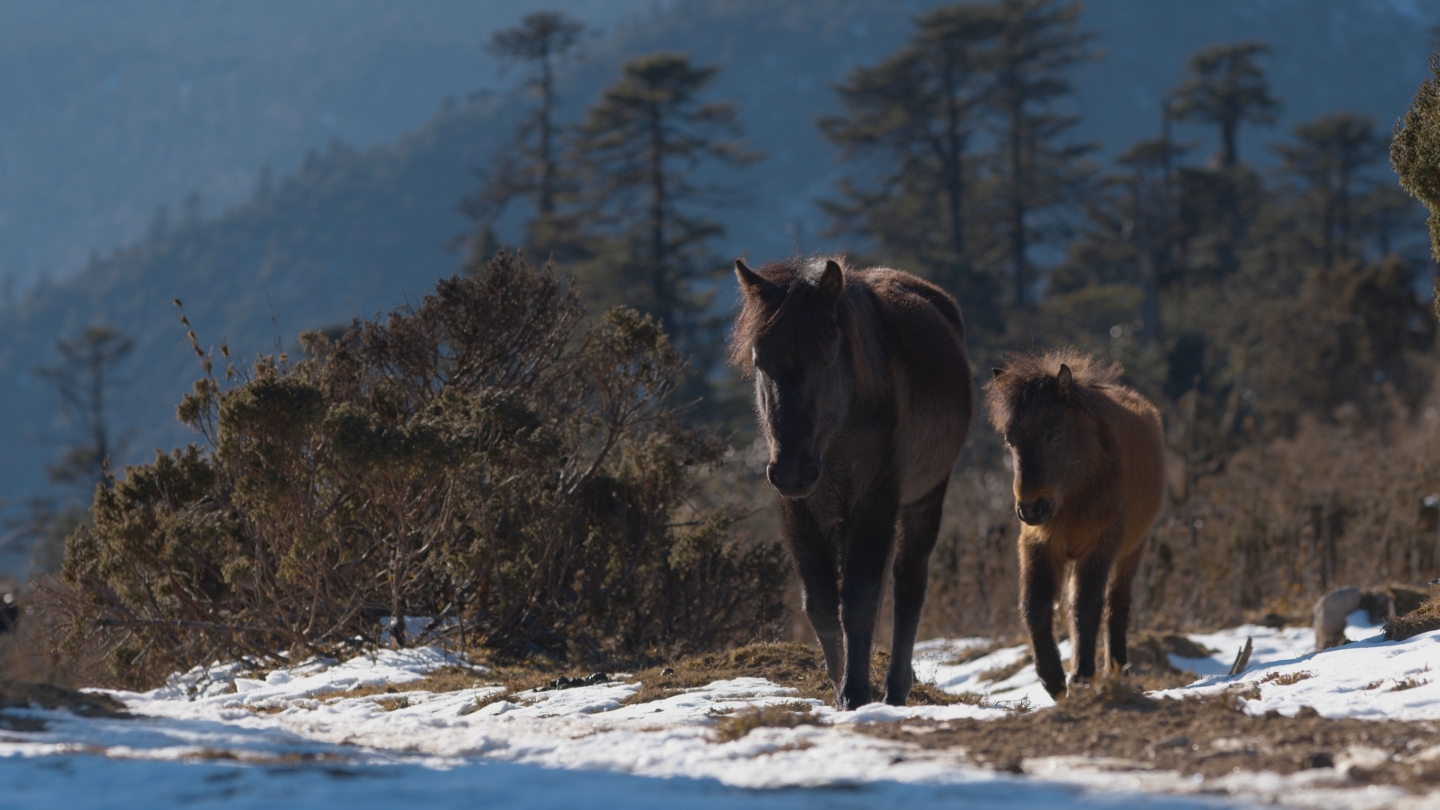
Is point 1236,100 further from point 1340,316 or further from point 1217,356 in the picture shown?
point 1340,316

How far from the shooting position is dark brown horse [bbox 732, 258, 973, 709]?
5.88 m

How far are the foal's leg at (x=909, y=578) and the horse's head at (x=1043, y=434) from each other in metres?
0.57

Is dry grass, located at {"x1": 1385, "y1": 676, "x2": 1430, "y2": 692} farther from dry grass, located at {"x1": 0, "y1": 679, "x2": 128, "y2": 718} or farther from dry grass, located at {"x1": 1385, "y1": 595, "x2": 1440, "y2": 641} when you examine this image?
dry grass, located at {"x1": 0, "y1": 679, "x2": 128, "y2": 718}

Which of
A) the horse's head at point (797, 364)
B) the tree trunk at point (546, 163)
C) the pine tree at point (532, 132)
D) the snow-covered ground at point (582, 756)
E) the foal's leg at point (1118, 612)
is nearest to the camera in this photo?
the snow-covered ground at point (582, 756)

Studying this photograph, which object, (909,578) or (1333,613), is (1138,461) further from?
(1333,613)

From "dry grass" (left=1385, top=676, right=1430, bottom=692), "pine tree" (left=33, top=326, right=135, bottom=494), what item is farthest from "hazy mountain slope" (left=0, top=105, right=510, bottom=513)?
"dry grass" (left=1385, top=676, right=1430, bottom=692)

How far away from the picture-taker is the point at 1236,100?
55.5 metres

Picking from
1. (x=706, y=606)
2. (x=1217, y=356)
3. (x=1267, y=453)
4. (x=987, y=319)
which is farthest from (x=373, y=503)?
(x=987, y=319)

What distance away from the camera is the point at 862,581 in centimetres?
622

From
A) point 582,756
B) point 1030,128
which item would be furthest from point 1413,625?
point 1030,128

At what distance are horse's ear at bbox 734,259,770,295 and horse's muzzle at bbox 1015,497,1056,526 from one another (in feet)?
7.41

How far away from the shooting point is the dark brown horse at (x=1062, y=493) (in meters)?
7.73

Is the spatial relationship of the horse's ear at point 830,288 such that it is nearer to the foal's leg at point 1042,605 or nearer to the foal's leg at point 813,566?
the foal's leg at point 813,566

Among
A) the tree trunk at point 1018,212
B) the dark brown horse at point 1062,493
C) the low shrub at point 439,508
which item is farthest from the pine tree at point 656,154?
the dark brown horse at point 1062,493
